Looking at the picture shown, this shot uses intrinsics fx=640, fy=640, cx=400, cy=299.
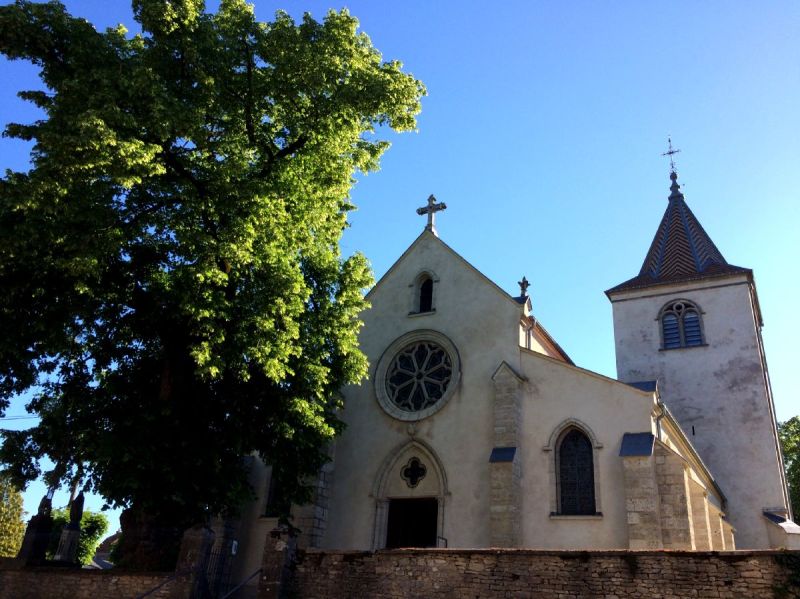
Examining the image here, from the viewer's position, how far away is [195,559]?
39.8ft

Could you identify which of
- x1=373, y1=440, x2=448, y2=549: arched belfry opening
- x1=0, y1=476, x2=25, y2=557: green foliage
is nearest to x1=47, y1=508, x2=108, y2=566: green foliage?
x1=0, y1=476, x2=25, y2=557: green foliage

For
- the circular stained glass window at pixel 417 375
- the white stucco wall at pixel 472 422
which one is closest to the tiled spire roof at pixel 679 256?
the white stucco wall at pixel 472 422

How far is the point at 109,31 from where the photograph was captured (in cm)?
1309

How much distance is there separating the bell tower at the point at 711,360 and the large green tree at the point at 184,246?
16480mm

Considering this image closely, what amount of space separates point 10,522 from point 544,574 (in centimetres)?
3952

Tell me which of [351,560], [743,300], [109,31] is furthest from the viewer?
[743,300]

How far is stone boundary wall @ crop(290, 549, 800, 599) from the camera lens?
838cm

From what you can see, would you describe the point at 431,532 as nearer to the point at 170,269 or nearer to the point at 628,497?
the point at 628,497

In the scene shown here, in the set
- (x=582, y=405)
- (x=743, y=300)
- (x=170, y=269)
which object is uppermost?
(x=743, y=300)

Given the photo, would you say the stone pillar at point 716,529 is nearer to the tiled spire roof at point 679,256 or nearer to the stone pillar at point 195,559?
the tiled spire roof at point 679,256

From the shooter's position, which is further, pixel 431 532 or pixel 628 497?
pixel 431 532

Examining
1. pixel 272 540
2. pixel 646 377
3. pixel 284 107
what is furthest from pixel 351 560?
pixel 646 377

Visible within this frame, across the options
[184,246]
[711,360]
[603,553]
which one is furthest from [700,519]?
[184,246]

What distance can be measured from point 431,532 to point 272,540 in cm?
619
